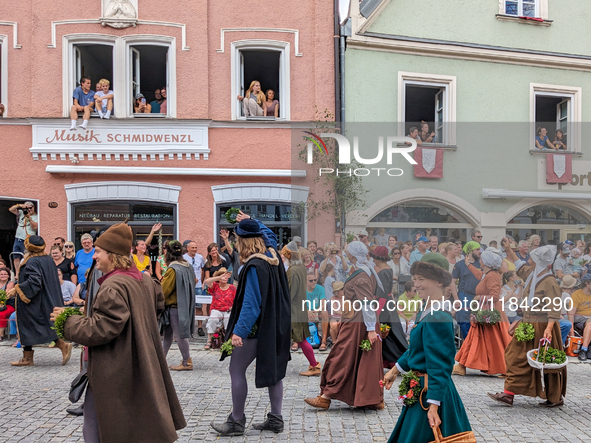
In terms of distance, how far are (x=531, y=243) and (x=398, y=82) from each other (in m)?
6.46

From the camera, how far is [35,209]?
1467cm

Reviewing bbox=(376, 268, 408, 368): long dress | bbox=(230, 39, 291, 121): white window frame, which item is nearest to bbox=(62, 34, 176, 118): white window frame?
bbox=(230, 39, 291, 121): white window frame

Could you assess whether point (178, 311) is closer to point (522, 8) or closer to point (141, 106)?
point (141, 106)

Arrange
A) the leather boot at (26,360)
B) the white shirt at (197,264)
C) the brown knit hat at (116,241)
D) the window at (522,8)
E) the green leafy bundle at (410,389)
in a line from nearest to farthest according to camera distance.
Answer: the green leafy bundle at (410,389) → the brown knit hat at (116,241) → the leather boot at (26,360) → the white shirt at (197,264) → the window at (522,8)

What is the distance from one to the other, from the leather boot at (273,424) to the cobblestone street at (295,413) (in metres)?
0.07

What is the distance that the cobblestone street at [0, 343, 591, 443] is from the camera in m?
5.75

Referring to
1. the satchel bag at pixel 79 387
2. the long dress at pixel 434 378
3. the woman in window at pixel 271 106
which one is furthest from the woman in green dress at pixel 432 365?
the woman in window at pixel 271 106

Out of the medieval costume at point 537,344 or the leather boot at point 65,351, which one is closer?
the medieval costume at point 537,344

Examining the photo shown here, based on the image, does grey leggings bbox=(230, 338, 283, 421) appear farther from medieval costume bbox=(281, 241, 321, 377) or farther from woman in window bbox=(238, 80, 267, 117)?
woman in window bbox=(238, 80, 267, 117)

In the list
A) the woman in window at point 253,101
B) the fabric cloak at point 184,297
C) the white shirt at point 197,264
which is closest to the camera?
the fabric cloak at point 184,297

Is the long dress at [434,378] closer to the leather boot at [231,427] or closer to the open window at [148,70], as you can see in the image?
the leather boot at [231,427]

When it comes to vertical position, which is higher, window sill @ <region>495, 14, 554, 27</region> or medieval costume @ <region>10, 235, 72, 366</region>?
window sill @ <region>495, 14, 554, 27</region>

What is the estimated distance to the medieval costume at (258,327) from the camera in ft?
18.3

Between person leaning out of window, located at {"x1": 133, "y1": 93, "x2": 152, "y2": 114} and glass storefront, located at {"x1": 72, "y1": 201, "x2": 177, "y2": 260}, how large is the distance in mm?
2119
